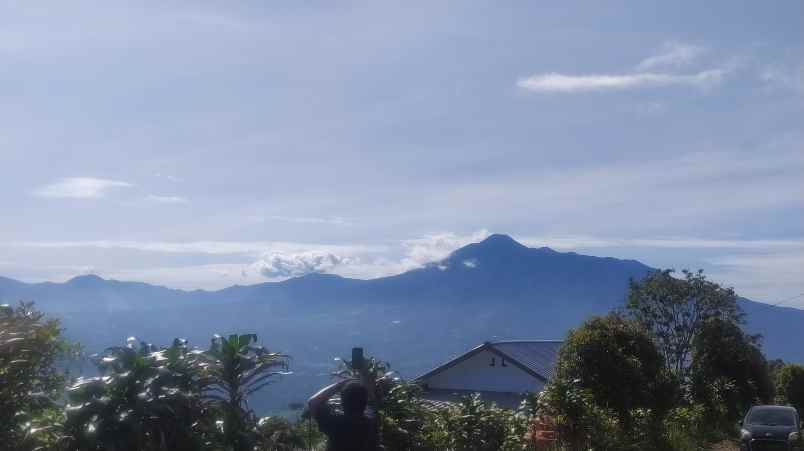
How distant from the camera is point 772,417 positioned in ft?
64.7

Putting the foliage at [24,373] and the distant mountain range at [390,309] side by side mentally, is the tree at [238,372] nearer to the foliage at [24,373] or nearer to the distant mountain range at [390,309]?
the foliage at [24,373]

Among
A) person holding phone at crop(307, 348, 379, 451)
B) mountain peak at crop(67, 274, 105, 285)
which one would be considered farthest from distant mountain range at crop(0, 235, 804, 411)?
person holding phone at crop(307, 348, 379, 451)

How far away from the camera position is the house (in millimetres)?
31609

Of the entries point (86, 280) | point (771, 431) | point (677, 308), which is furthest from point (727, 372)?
point (86, 280)

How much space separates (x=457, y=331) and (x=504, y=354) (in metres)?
65.5

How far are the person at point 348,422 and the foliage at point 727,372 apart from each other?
20.2 m

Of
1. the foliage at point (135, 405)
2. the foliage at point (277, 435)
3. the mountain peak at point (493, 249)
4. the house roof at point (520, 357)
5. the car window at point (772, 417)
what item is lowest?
the car window at point (772, 417)

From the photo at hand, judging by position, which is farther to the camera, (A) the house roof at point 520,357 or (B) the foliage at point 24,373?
(A) the house roof at point 520,357

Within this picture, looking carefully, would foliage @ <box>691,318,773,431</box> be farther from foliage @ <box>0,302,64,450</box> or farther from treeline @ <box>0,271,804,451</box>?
foliage @ <box>0,302,64,450</box>

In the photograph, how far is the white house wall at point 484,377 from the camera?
31859mm

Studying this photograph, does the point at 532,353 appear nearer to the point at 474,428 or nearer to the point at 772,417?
→ the point at 772,417

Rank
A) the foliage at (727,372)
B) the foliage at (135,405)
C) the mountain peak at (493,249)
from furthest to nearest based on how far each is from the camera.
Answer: the mountain peak at (493,249)
the foliage at (727,372)
the foliage at (135,405)

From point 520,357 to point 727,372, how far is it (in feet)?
28.4

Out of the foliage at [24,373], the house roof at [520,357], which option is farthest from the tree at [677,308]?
the foliage at [24,373]
